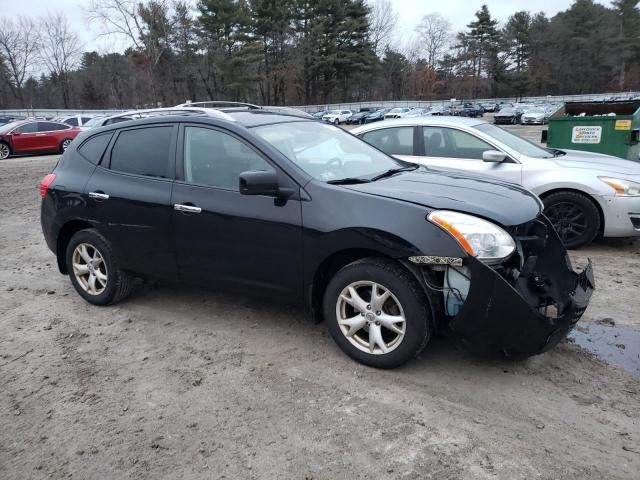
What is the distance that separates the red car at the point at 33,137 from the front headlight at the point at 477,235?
20082 mm

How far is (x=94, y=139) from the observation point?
4742 mm

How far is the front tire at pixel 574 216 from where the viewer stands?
5.79 m

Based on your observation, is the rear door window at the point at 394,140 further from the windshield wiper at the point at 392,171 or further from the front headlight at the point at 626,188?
the front headlight at the point at 626,188

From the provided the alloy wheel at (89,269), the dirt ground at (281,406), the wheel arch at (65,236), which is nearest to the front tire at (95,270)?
the alloy wheel at (89,269)

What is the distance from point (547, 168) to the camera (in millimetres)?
5949

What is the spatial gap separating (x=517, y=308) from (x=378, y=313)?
842mm

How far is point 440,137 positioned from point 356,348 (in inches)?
155

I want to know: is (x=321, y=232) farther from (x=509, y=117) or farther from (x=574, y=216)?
(x=509, y=117)

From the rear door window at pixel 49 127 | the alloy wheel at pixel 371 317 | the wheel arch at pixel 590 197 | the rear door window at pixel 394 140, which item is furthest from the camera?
the rear door window at pixel 49 127

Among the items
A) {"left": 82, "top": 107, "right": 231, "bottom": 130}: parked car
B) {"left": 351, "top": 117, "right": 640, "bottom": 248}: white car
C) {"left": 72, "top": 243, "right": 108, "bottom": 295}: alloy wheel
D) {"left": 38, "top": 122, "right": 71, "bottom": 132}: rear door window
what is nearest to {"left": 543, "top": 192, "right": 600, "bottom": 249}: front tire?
{"left": 351, "top": 117, "right": 640, "bottom": 248}: white car

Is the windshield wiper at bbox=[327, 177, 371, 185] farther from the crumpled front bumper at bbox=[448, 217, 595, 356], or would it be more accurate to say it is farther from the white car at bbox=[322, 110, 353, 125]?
the white car at bbox=[322, 110, 353, 125]

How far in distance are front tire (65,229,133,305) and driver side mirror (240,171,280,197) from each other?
70.4 inches

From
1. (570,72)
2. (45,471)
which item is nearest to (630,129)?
(45,471)

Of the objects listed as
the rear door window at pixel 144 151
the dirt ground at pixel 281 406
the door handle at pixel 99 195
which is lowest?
the dirt ground at pixel 281 406
